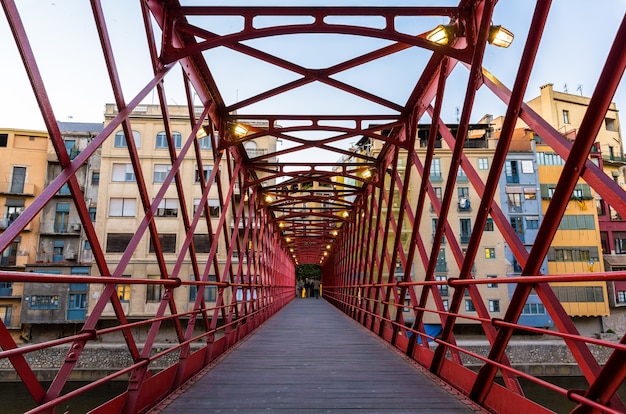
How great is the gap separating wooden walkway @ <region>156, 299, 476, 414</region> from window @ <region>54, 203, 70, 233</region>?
27796mm

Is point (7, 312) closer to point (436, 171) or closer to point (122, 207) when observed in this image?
point (122, 207)

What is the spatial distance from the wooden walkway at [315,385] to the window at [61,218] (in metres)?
27.8

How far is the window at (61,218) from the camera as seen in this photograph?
30.2 m

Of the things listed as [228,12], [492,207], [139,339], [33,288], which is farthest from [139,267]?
[492,207]

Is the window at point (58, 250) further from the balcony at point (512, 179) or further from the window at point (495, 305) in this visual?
the balcony at point (512, 179)

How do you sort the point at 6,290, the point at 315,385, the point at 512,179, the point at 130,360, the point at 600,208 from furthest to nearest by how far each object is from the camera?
the point at 600,208 < the point at 512,179 < the point at 6,290 < the point at 130,360 < the point at 315,385

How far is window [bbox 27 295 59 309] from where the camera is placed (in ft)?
86.7

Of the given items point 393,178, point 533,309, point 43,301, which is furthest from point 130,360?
point 533,309

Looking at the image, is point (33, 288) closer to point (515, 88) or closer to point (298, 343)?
point (298, 343)

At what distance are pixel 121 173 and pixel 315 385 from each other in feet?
87.1

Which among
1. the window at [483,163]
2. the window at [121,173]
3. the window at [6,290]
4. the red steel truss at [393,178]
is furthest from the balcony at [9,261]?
the window at [483,163]

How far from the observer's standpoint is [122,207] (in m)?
27.4

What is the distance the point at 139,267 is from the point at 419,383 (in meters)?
24.6

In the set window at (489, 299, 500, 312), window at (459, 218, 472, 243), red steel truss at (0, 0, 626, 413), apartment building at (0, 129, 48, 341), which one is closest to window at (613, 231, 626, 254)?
window at (489, 299, 500, 312)
